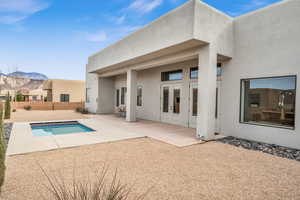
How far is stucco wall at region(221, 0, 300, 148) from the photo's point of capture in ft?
16.8

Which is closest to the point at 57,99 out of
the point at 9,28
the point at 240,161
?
the point at 9,28

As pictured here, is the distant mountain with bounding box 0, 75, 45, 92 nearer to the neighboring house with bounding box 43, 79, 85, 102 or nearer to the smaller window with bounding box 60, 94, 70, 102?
the neighboring house with bounding box 43, 79, 85, 102

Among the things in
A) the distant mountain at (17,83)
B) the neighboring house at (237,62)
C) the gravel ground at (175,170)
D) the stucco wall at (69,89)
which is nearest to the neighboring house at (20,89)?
the distant mountain at (17,83)

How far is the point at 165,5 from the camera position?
11.3 meters

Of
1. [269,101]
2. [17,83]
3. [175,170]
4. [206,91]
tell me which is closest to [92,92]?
[206,91]

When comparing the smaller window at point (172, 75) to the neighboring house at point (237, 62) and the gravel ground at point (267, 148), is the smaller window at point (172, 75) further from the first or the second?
the gravel ground at point (267, 148)

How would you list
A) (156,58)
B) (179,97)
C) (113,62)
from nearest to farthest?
(156,58) < (179,97) < (113,62)

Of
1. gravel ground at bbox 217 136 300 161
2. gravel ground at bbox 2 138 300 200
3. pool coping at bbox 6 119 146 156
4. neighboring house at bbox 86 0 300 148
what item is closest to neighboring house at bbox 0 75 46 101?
pool coping at bbox 6 119 146 156

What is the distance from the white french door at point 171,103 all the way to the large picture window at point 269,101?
3235 mm

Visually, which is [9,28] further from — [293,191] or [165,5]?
[293,191]

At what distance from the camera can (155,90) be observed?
1047cm

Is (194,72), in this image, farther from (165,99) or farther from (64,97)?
(64,97)

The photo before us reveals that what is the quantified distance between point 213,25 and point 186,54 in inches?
54.4

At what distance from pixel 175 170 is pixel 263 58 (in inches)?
202
